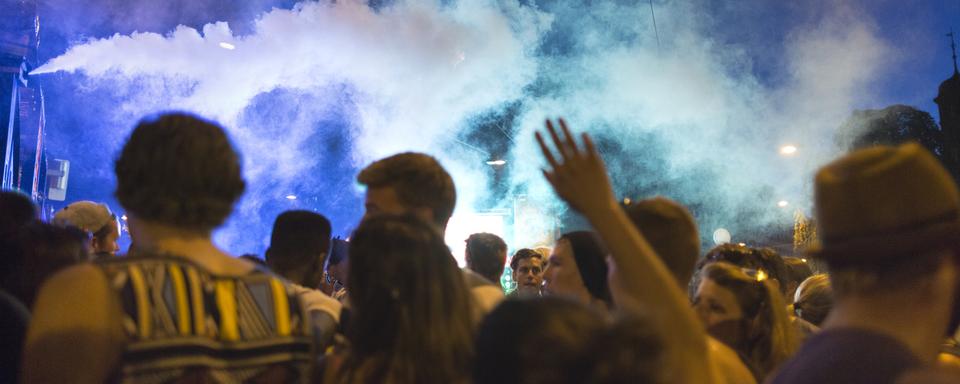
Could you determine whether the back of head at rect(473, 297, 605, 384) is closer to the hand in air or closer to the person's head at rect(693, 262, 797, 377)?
the hand in air

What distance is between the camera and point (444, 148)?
69.7 ft

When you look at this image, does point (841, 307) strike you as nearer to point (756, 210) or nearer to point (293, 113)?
point (293, 113)

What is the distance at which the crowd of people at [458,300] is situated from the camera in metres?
1.28

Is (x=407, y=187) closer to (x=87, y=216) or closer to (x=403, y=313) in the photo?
(x=403, y=313)

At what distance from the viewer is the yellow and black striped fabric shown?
176 centimetres

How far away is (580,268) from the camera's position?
3910mm

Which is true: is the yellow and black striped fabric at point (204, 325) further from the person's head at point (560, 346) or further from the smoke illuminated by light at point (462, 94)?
the smoke illuminated by light at point (462, 94)

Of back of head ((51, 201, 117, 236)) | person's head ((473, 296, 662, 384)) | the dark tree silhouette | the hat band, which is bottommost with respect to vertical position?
person's head ((473, 296, 662, 384))

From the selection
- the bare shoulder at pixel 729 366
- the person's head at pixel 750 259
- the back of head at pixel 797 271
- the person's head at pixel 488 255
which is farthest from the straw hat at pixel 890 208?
Answer: the back of head at pixel 797 271

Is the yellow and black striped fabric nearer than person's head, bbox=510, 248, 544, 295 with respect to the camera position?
Yes

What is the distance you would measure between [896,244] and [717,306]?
7.20ft

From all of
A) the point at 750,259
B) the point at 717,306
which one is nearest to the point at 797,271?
the point at 750,259

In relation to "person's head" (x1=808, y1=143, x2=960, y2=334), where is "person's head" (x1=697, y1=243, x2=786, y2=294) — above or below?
above

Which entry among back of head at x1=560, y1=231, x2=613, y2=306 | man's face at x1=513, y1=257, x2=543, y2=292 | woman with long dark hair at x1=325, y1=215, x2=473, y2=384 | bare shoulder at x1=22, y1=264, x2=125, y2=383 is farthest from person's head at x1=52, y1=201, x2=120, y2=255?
man's face at x1=513, y1=257, x2=543, y2=292
